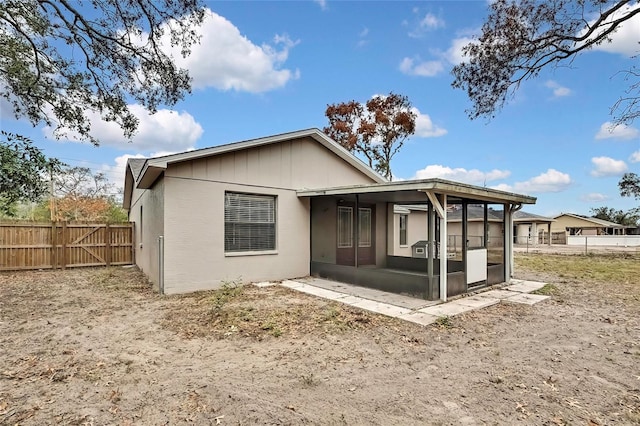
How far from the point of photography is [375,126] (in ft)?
81.9

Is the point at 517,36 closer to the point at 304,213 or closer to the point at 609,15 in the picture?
the point at 609,15

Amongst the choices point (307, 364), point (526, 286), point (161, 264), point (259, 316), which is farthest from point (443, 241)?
point (161, 264)

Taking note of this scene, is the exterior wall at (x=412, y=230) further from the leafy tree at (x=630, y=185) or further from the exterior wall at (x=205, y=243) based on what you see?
the leafy tree at (x=630, y=185)

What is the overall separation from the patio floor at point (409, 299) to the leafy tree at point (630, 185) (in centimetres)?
1974

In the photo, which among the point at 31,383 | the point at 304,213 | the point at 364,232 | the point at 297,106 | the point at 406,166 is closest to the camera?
the point at 31,383

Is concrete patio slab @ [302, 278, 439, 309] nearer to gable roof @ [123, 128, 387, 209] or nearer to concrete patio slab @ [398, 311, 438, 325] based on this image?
concrete patio slab @ [398, 311, 438, 325]

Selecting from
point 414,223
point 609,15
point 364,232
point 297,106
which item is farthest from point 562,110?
point 297,106

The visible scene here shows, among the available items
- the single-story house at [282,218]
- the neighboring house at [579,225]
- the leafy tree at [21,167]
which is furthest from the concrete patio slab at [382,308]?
the neighboring house at [579,225]

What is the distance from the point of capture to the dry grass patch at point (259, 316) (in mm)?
5099

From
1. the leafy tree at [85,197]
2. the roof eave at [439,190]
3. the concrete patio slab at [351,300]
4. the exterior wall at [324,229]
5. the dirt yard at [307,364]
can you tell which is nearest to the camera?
the dirt yard at [307,364]

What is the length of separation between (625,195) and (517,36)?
2158 cm

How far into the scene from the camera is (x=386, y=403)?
10.0ft

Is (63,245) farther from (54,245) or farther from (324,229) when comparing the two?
(324,229)

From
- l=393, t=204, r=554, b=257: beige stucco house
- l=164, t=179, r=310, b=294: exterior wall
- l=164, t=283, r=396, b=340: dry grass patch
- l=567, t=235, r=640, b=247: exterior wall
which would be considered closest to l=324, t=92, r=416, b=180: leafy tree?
l=393, t=204, r=554, b=257: beige stucco house
